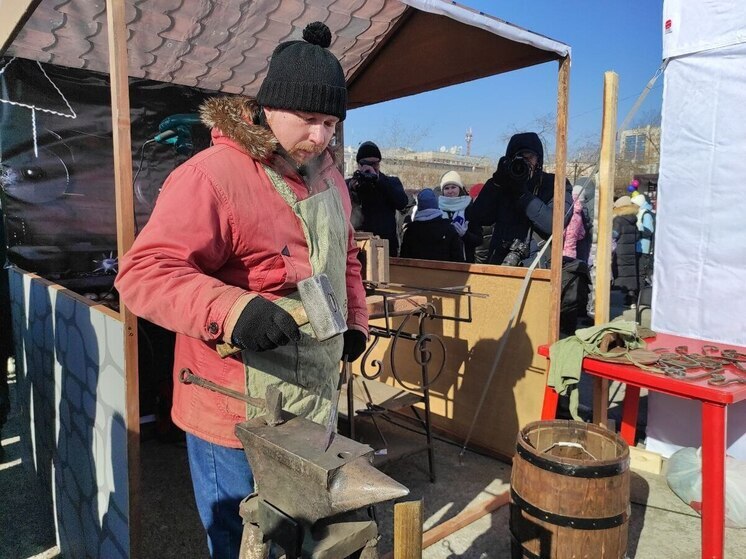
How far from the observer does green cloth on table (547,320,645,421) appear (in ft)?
8.30

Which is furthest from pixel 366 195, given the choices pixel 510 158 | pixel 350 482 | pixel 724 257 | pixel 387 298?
pixel 350 482

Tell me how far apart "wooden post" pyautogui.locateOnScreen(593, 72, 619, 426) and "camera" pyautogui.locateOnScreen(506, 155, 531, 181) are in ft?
2.74

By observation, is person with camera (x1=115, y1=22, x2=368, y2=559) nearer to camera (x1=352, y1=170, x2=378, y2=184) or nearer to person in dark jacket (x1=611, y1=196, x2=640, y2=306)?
camera (x1=352, y1=170, x2=378, y2=184)

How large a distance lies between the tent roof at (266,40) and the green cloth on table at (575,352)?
4.57 ft

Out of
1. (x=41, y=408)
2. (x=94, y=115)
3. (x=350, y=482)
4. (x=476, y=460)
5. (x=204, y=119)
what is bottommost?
(x=476, y=460)

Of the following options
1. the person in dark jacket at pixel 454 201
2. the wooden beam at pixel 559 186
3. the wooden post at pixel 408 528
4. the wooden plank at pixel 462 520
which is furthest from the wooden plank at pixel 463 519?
the person in dark jacket at pixel 454 201

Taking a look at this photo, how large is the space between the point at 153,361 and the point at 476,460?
2.16 m

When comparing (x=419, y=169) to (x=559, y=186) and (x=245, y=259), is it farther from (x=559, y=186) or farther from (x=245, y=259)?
(x=245, y=259)

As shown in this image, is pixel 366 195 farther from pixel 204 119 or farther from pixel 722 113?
pixel 204 119

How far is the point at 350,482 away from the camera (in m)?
1.01

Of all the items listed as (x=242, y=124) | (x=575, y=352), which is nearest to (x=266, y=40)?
(x=242, y=124)

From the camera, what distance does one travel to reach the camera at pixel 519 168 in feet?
11.8

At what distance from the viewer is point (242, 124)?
4.63 feet

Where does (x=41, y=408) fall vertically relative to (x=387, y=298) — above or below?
below
